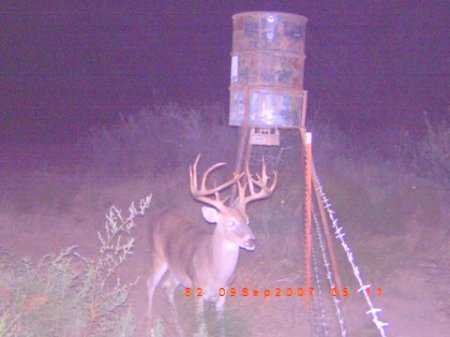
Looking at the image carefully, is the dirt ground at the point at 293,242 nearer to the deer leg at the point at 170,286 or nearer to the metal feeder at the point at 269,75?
the deer leg at the point at 170,286

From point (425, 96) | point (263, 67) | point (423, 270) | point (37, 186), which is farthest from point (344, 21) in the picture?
point (263, 67)

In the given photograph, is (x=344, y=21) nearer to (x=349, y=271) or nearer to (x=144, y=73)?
(x=144, y=73)

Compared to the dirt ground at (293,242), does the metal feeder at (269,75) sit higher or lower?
higher

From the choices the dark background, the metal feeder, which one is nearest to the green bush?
the metal feeder

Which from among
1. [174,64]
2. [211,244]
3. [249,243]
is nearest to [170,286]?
[211,244]

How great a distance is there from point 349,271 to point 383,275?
0.45m

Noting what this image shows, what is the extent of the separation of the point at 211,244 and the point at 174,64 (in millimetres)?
24185

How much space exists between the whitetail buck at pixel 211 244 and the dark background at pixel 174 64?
15.6 meters

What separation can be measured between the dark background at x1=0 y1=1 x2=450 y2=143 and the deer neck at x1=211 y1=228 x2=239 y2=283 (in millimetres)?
16087

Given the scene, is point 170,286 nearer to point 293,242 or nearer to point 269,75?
point 293,242

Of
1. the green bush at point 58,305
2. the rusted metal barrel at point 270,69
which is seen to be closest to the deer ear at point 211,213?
the rusted metal barrel at point 270,69

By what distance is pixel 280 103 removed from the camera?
307 inches

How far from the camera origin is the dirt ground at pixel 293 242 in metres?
8.23

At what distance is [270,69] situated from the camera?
25.6ft
